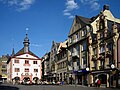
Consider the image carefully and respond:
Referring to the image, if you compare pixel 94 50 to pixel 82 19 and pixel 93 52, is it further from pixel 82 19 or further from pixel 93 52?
pixel 82 19

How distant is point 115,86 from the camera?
138 feet

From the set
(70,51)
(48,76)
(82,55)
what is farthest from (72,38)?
(48,76)

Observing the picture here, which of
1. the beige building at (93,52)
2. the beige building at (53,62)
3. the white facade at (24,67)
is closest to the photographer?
the beige building at (93,52)

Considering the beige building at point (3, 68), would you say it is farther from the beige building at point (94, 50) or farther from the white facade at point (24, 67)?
the beige building at point (94, 50)

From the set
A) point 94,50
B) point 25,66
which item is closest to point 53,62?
point 25,66

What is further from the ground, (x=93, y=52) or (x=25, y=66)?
(x=93, y=52)

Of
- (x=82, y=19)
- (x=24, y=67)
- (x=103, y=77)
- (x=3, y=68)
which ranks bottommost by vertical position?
(x=103, y=77)

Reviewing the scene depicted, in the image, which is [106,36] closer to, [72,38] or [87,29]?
[87,29]

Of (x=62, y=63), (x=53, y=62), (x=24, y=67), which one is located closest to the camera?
(x=62, y=63)

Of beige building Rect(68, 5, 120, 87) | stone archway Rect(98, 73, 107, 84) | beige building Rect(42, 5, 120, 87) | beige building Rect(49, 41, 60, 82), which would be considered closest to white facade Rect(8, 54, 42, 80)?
beige building Rect(49, 41, 60, 82)

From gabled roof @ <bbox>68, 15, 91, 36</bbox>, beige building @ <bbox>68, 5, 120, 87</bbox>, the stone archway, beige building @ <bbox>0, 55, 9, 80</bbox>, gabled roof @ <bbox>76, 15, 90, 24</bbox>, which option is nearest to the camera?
beige building @ <bbox>68, 5, 120, 87</bbox>

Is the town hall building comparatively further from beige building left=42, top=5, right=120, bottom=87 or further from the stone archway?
the stone archway

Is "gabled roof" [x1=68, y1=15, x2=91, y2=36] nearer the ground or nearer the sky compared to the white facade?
nearer the sky

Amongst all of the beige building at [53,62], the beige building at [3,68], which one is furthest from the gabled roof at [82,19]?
the beige building at [3,68]
